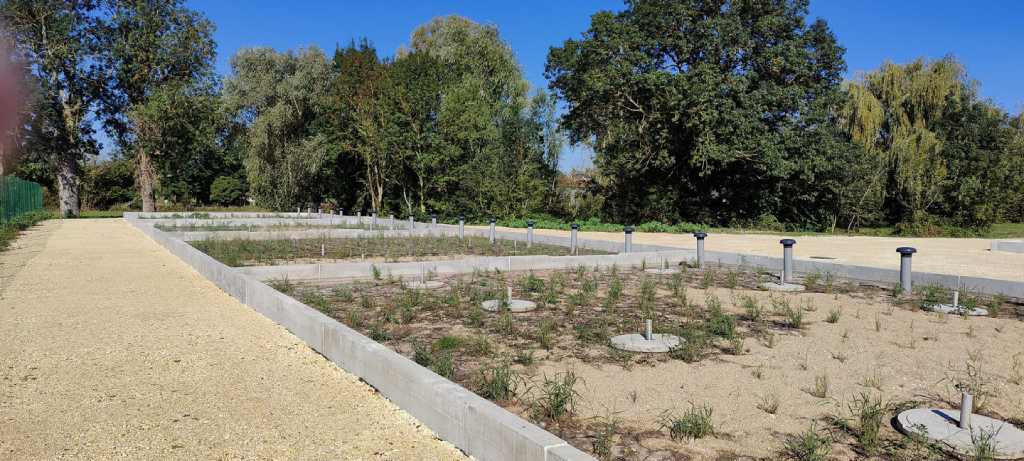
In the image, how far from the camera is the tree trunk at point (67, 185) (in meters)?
35.9

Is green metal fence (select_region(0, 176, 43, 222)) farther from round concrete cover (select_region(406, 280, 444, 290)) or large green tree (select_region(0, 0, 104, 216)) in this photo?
round concrete cover (select_region(406, 280, 444, 290))

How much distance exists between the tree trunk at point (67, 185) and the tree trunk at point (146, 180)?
3.17 meters

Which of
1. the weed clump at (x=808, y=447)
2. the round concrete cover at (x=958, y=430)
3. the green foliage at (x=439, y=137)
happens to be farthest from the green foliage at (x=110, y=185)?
the round concrete cover at (x=958, y=430)

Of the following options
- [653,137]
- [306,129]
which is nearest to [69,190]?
[306,129]

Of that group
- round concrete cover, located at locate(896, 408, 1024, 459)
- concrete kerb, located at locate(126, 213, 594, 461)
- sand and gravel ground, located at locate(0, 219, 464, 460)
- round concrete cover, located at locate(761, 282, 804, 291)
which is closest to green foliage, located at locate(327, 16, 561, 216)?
round concrete cover, located at locate(761, 282, 804, 291)

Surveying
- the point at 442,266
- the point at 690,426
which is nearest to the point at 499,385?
the point at 690,426

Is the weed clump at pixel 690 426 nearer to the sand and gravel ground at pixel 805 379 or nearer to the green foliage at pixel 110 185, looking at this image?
the sand and gravel ground at pixel 805 379

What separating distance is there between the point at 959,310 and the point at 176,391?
7383 mm

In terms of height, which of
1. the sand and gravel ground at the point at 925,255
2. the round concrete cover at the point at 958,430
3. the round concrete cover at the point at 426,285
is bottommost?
the round concrete cover at the point at 958,430

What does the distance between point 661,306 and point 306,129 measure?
34871 mm

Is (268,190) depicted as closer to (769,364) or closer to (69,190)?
(69,190)

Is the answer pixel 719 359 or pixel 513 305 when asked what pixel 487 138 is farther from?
pixel 719 359

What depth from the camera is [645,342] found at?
17.6 feet

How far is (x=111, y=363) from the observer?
5.11 metres
